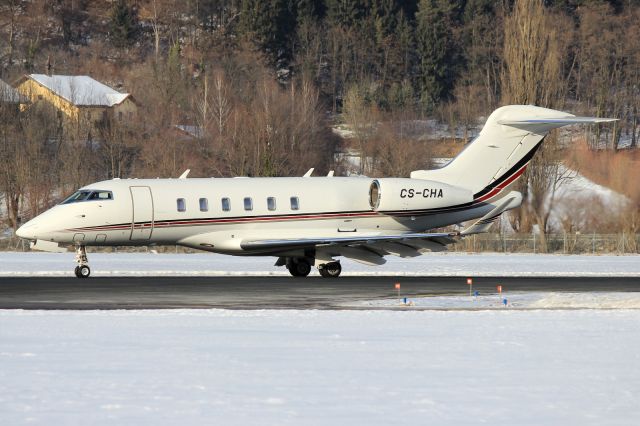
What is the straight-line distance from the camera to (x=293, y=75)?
382 ft

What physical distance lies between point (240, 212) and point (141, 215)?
8.52ft

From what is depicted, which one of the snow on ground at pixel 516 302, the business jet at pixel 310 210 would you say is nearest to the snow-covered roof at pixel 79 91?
the business jet at pixel 310 210

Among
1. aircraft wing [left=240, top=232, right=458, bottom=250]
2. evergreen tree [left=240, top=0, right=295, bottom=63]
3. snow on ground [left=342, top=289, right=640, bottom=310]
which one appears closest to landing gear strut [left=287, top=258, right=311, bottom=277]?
aircraft wing [left=240, top=232, right=458, bottom=250]

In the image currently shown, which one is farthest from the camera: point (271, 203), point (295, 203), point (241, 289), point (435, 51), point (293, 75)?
point (293, 75)

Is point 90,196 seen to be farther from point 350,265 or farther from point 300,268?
point 350,265

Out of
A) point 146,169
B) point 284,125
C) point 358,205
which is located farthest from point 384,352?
point 284,125

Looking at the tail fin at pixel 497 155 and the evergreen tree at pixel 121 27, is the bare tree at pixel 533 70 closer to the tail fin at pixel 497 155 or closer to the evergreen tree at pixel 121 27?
the tail fin at pixel 497 155

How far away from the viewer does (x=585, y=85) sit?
354 ft

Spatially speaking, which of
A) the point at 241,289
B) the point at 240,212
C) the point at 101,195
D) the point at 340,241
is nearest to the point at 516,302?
the point at 241,289

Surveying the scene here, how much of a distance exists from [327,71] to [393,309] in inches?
3927

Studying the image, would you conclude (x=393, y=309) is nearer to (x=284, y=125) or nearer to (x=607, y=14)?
(x=284, y=125)

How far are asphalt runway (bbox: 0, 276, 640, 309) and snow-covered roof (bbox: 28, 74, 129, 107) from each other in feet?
214

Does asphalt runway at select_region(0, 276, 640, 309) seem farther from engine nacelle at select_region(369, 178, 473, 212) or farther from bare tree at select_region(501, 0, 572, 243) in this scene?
bare tree at select_region(501, 0, 572, 243)

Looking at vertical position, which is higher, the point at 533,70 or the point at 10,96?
the point at 10,96
